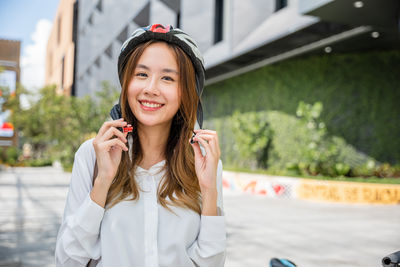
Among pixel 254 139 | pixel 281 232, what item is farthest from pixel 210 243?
pixel 254 139

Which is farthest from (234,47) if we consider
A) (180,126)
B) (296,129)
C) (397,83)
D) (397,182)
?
(180,126)

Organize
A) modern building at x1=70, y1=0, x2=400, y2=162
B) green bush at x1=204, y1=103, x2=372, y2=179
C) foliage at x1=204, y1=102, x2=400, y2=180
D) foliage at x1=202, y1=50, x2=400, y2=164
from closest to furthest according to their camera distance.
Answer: modern building at x1=70, y1=0, x2=400, y2=162 < foliage at x1=202, y1=50, x2=400, y2=164 < foliage at x1=204, y1=102, x2=400, y2=180 < green bush at x1=204, y1=103, x2=372, y2=179

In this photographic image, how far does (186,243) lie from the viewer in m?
1.46

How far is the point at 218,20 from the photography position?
1858 centimetres

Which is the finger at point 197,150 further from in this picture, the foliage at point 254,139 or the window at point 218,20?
the window at point 218,20

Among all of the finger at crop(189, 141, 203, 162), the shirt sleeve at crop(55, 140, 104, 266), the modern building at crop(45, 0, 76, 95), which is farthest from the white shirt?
the modern building at crop(45, 0, 76, 95)

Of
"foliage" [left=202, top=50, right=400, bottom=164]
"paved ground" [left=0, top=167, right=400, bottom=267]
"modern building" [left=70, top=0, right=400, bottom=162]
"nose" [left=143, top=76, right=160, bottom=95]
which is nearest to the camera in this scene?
"nose" [left=143, top=76, right=160, bottom=95]

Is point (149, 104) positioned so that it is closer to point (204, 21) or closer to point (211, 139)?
point (211, 139)

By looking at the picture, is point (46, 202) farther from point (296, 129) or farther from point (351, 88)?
point (351, 88)

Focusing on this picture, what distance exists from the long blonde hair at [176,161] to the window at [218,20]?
17.4 m

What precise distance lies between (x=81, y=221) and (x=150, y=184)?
0.98ft

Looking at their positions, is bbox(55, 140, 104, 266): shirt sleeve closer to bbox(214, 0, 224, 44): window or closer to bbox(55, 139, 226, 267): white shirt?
bbox(55, 139, 226, 267): white shirt

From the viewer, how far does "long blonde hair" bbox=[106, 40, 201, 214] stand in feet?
4.83

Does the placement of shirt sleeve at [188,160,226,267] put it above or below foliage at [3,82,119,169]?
below
